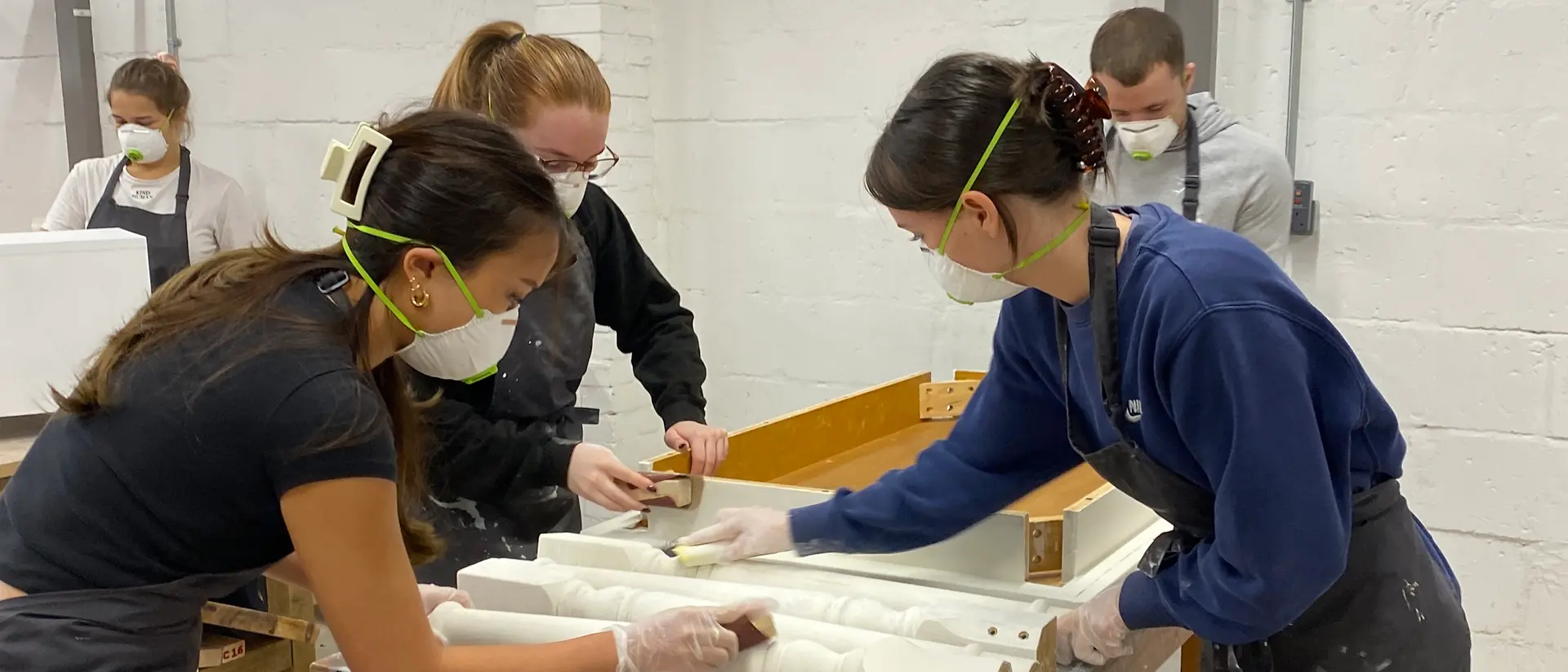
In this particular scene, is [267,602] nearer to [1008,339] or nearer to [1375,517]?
[1008,339]

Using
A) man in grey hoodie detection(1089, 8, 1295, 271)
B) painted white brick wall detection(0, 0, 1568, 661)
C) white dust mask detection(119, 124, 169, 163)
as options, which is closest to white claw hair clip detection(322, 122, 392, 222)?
painted white brick wall detection(0, 0, 1568, 661)

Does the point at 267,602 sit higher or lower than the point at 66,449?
lower

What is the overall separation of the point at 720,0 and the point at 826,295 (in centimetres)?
80

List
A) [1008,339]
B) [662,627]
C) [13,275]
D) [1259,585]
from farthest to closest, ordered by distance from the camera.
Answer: [13,275], [1008,339], [662,627], [1259,585]

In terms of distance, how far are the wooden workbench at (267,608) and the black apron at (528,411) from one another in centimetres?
23

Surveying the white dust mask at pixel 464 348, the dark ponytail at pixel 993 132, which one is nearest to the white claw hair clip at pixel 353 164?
the white dust mask at pixel 464 348

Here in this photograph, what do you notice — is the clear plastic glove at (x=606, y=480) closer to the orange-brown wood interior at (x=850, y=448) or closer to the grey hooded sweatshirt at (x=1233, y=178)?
the orange-brown wood interior at (x=850, y=448)

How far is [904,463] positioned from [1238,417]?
94cm

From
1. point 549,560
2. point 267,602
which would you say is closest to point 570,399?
point 549,560

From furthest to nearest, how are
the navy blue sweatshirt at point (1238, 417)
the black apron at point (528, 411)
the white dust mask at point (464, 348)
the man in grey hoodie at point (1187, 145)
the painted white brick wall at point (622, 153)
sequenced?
the painted white brick wall at point (622, 153) → the man in grey hoodie at point (1187, 145) → the black apron at point (528, 411) → the white dust mask at point (464, 348) → the navy blue sweatshirt at point (1238, 417)

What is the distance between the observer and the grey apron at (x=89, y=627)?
104 centimetres

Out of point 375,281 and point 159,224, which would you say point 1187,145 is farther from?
point 159,224

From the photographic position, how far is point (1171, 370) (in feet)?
3.32

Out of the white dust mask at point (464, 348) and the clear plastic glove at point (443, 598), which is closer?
the white dust mask at point (464, 348)
